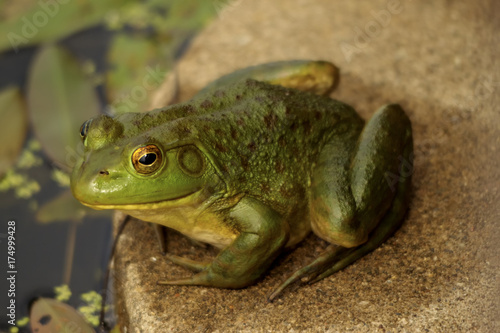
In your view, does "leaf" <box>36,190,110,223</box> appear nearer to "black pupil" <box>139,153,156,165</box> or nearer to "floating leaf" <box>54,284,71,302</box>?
"floating leaf" <box>54,284,71,302</box>

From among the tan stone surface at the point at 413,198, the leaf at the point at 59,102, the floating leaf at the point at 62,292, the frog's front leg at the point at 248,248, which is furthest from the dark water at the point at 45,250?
the frog's front leg at the point at 248,248

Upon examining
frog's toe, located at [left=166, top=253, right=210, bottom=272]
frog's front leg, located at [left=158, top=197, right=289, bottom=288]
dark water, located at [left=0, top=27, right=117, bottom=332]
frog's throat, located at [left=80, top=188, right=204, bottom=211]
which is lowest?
dark water, located at [left=0, top=27, right=117, bottom=332]

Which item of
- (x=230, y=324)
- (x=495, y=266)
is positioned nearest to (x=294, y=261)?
(x=230, y=324)

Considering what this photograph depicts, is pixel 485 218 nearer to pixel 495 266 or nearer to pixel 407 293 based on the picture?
pixel 495 266

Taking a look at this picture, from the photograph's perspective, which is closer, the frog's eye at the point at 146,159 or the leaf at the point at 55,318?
the frog's eye at the point at 146,159

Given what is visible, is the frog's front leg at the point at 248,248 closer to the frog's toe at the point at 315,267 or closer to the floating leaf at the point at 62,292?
the frog's toe at the point at 315,267

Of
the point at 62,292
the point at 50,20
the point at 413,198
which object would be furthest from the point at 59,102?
the point at 413,198

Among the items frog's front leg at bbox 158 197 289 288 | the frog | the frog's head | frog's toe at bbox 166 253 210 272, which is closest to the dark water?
frog's toe at bbox 166 253 210 272
